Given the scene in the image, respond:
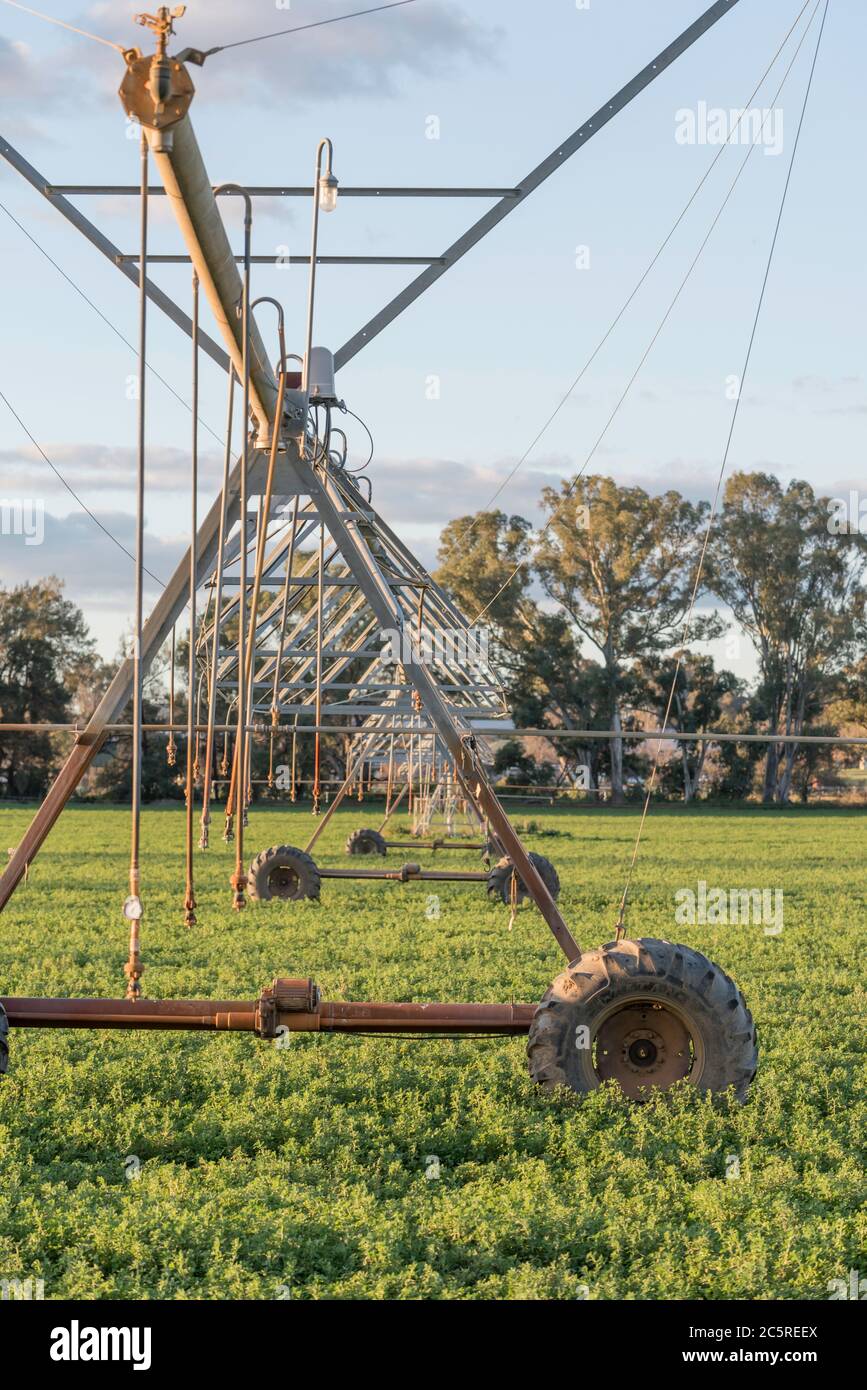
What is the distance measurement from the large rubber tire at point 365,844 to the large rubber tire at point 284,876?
693 centimetres

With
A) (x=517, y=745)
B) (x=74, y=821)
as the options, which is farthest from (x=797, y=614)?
(x=74, y=821)

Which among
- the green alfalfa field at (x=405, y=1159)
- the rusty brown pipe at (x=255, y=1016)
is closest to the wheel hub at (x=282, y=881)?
the green alfalfa field at (x=405, y=1159)

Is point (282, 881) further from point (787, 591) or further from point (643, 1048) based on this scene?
point (787, 591)

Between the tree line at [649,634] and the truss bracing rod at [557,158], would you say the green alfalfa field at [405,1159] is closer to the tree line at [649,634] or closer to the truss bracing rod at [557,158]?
the truss bracing rod at [557,158]

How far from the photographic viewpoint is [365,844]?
75.6 ft

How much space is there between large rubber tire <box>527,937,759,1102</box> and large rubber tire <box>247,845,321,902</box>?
9223 millimetres

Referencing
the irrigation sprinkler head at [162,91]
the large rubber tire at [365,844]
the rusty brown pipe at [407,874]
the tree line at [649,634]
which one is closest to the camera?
the irrigation sprinkler head at [162,91]

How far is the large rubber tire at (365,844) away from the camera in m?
22.9

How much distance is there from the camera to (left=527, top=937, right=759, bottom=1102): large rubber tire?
6367 mm

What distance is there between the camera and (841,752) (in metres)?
58.7

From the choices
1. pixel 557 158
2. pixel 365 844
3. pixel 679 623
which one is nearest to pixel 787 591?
pixel 679 623

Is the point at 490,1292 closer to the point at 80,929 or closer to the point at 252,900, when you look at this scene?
the point at 80,929

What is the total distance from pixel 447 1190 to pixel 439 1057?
218 centimetres

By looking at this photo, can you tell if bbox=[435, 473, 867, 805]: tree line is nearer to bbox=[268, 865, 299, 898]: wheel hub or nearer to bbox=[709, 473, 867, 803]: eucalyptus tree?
bbox=[709, 473, 867, 803]: eucalyptus tree
